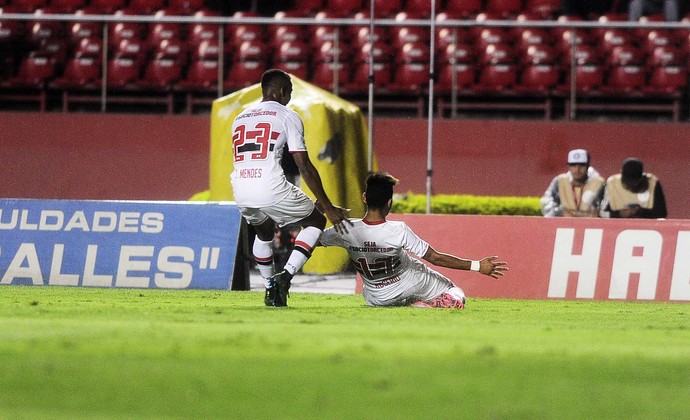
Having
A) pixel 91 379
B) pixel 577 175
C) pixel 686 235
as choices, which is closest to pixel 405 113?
pixel 577 175

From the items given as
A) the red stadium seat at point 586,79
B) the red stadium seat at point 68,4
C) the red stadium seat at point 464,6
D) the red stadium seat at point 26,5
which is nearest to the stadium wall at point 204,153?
the red stadium seat at point 586,79

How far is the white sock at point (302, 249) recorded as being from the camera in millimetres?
8859

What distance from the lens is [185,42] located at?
1881cm

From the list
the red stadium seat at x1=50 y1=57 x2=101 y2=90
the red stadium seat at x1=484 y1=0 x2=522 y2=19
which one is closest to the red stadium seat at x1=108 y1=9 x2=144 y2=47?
the red stadium seat at x1=50 y1=57 x2=101 y2=90

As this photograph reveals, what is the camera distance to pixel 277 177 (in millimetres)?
9055

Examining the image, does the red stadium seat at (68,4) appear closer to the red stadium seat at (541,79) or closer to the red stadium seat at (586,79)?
the red stadium seat at (541,79)

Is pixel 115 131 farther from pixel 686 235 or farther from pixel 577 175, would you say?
pixel 686 235

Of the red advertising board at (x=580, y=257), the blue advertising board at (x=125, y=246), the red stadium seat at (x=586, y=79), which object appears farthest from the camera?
the red stadium seat at (x=586, y=79)

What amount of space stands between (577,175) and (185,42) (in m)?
7.85

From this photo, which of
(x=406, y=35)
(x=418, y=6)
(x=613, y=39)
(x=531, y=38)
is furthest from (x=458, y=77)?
(x=613, y=39)

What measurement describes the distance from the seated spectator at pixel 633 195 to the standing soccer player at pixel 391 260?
15.3 feet

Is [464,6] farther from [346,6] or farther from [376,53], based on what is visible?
[376,53]

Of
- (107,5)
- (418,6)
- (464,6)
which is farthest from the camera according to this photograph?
(464,6)

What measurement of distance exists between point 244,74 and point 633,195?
7.04 m
